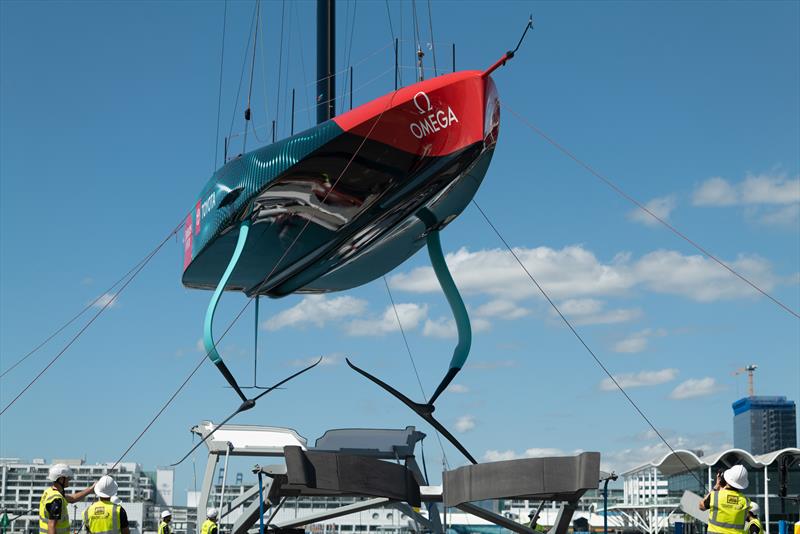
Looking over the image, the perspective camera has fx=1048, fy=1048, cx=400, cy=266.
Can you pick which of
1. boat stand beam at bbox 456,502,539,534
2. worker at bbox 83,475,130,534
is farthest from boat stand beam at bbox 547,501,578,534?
worker at bbox 83,475,130,534

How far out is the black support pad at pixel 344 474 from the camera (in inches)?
530

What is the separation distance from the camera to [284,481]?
15.1m

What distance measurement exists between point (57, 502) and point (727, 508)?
6541 millimetres

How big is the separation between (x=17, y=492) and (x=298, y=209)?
192 metres

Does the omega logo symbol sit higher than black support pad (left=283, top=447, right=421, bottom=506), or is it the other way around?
the omega logo symbol

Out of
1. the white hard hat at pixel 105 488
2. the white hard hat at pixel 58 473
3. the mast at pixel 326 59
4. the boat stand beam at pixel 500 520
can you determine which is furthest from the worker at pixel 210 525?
the mast at pixel 326 59

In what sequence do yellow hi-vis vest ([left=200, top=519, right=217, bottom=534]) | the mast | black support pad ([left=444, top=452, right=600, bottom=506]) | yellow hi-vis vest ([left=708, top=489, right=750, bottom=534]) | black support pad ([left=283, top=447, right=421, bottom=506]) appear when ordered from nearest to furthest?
yellow hi-vis vest ([left=708, top=489, right=750, bottom=534]) → black support pad ([left=444, top=452, right=600, bottom=506]) → black support pad ([left=283, top=447, right=421, bottom=506]) → yellow hi-vis vest ([left=200, top=519, right=217, bottom=534]) → the mast

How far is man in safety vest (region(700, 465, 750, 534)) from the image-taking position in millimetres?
9492

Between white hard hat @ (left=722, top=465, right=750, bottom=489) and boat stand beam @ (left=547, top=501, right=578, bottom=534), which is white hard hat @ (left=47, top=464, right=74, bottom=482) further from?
boat stand beam @ (left=547, top=501, right=578, bottom=534)

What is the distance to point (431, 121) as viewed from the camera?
18.9m

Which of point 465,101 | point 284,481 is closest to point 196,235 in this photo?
point 465,101

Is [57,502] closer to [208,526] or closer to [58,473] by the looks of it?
[58,473]

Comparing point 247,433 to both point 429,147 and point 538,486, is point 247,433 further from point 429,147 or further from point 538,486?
point 538,486

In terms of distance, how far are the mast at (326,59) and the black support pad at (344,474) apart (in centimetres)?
1180
